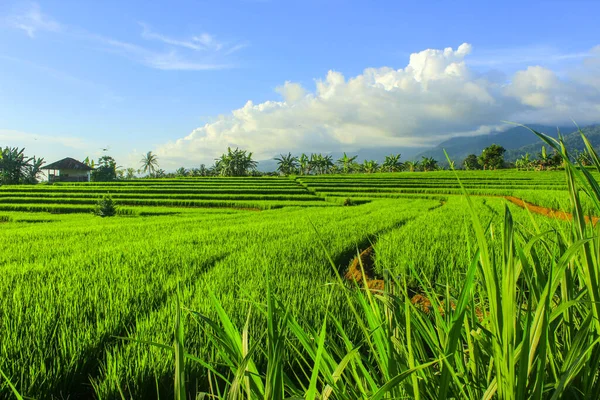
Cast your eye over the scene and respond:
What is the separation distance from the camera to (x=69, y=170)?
5753 centimetres

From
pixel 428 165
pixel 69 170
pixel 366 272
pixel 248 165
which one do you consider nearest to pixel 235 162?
pixel 248 165

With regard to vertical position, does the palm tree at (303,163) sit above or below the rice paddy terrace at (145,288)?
above

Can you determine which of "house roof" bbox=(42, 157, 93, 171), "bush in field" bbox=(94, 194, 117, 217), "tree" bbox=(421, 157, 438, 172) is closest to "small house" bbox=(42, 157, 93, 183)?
"house roof" bbox=(42, 157, 93, 171)

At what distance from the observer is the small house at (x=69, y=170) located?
2227 inches

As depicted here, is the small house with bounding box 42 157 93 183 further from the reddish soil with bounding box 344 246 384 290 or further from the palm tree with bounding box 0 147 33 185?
the reddish soil with bounding box 344 246 384 290

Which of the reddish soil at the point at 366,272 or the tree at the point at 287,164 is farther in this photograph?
the tree at the point at 287,164

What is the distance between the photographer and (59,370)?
219 cm

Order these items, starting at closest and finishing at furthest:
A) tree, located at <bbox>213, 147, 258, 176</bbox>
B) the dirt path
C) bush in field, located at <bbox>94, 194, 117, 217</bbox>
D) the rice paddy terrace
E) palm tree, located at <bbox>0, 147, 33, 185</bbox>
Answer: the rice paddy terrace < the dirt path < bush in field, located at <bbox>94, 194, 117, 217</bbox> < palm tree, located at <bbox>0, 147, 33, 185</bbox> < tree, located at <bbox>213, 147, 258, 176</bbox>

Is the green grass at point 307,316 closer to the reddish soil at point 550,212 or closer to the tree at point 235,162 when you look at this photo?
the reddish soil at point 550,212

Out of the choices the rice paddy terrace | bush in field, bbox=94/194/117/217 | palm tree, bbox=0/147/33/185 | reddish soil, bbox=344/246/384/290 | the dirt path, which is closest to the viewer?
the rice paddy terrace

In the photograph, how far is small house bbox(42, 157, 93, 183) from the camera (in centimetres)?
5657

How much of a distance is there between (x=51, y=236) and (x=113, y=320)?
8386 millimetres

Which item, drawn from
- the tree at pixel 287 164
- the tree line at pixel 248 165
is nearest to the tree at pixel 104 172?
the tree line at pixel 248 165

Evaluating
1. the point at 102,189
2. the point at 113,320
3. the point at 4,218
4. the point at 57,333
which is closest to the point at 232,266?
the point at 113,320
